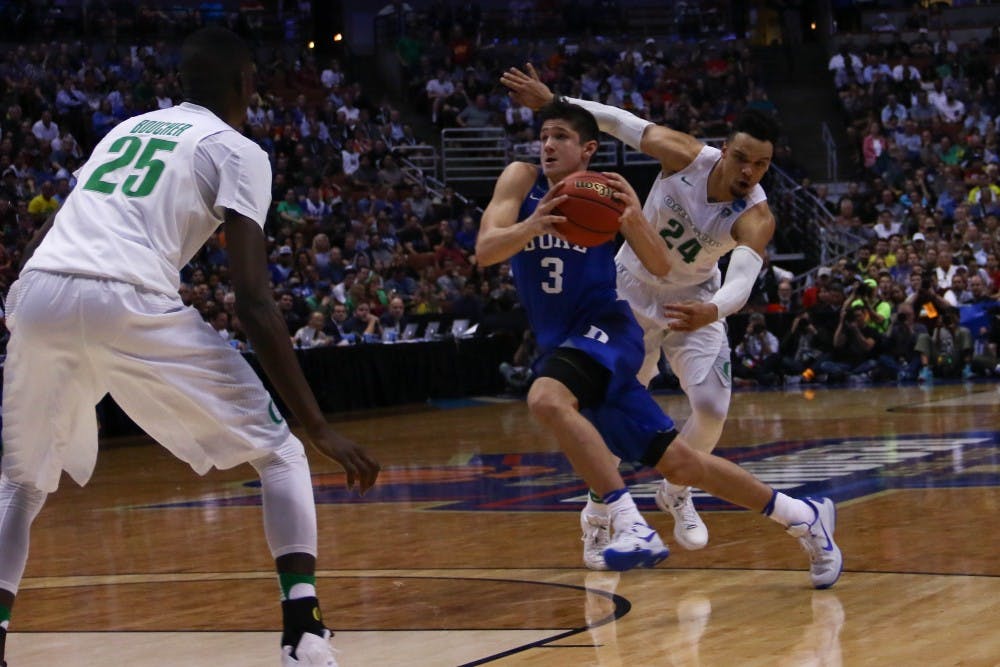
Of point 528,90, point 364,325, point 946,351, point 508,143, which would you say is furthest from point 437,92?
point 528,90

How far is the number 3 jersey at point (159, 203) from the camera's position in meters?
4.38

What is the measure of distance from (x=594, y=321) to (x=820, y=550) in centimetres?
127

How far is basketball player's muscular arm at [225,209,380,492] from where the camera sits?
4.23m

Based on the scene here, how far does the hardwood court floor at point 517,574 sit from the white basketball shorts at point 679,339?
0.82m

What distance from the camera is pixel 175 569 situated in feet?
23.2

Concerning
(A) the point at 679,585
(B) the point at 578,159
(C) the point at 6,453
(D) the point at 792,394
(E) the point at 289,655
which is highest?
(B) the point at 578,159

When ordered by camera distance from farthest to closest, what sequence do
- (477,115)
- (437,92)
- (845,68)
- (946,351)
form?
(845,68) < (437,92) < (477,115) < (946,351)

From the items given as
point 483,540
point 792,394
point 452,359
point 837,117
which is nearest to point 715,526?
point 483,540

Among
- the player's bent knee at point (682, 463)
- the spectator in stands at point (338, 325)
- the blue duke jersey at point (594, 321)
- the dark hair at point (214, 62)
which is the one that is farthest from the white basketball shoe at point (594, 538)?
the spectator in stands at point (338, 325)

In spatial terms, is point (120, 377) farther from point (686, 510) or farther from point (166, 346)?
point (686, 510)

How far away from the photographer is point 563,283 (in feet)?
20.5

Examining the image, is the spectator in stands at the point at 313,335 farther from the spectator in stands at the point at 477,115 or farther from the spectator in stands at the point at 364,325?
the spectator in stands at the point at 477,115

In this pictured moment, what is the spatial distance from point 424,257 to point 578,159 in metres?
14.3

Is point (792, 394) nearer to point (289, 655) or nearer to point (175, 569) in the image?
point (175, 569)
